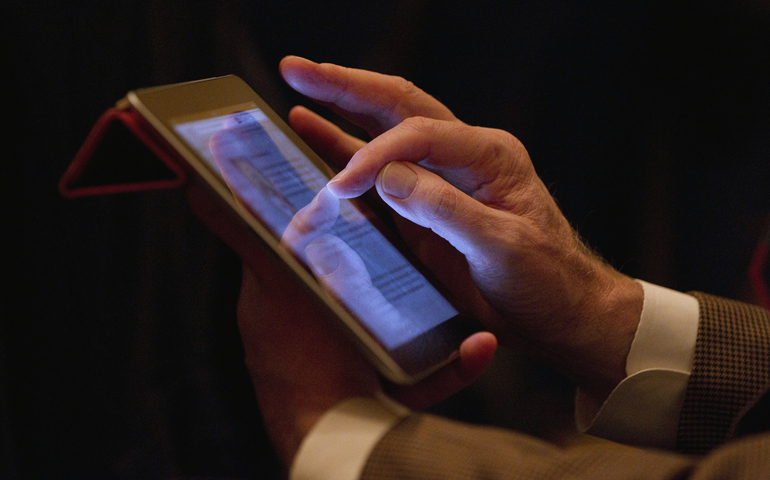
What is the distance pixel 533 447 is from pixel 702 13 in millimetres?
939

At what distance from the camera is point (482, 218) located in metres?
0.50

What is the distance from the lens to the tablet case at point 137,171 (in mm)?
442

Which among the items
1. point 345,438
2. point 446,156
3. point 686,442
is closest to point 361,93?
point 446,156

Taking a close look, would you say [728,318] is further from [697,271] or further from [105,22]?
[105,22]

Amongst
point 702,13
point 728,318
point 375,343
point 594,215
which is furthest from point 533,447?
point 702,13

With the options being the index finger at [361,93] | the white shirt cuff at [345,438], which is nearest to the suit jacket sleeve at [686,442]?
the white shirt cuff at [345,438]

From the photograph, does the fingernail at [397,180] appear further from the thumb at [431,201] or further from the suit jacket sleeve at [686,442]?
Answer: the suit jacket sleeve at [686,442]

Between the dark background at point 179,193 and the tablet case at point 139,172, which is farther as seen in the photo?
the dark background at point 179,193

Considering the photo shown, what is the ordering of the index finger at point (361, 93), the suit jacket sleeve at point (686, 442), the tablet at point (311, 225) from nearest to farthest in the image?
the suit jacket sleeve at point (686, 442), the tablet at point (311, 225), the index finger at point (361, 93)

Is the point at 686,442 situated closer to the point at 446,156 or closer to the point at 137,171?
the point at 446,156

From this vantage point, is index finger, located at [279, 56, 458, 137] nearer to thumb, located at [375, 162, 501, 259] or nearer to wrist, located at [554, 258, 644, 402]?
thumb, located at [375, 162, 501, 259]

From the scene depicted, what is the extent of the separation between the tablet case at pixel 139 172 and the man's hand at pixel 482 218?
0.09 meters

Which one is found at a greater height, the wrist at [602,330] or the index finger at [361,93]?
the index finger at [361,93]

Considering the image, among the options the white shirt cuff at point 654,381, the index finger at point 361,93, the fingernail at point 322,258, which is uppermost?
the index finger at point 361,93
